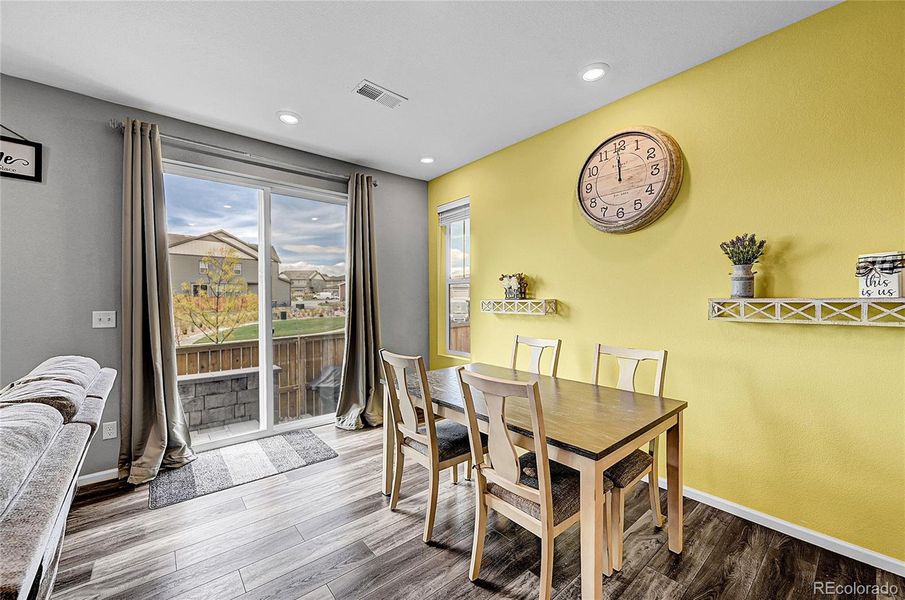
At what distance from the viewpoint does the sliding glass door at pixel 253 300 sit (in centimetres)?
316

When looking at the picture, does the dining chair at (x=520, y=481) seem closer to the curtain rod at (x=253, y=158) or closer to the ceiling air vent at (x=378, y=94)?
the ceiling air vent at (x=378, y=94)

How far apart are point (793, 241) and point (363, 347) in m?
3.32

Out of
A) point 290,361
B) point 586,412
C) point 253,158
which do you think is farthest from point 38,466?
point 253,158

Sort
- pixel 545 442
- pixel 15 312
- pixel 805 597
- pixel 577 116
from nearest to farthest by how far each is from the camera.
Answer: pixel 545 442 < pixel 805 597 < pixel 15 312 < pixel 577 116

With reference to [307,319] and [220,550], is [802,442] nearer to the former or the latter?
[220,550]

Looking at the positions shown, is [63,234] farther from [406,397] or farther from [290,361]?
[406,397]

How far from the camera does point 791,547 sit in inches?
77.5

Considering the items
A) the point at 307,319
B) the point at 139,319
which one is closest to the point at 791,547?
the point at 307,319

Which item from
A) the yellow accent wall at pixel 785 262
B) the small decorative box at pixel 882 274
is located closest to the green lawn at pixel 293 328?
the yellow accent wall at pixel 785 262

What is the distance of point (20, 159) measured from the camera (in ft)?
7.97

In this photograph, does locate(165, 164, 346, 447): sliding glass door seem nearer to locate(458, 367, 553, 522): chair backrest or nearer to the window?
the window

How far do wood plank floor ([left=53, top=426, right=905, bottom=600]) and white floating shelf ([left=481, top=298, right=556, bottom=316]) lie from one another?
1.43m

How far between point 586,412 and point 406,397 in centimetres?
97

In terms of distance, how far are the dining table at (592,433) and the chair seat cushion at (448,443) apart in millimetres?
190
